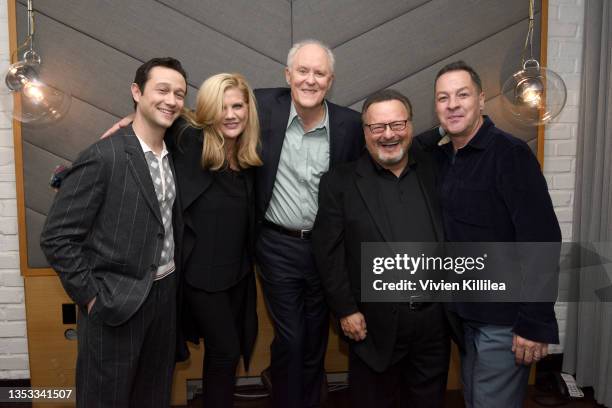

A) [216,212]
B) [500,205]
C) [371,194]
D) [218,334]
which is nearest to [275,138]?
[216,212]

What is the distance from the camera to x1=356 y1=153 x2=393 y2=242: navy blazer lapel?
6.57 ft

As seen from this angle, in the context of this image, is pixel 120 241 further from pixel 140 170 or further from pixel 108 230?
pixel 140 170

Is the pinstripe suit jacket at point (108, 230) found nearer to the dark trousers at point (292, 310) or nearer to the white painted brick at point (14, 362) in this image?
the dark trousers at point (292, 310)

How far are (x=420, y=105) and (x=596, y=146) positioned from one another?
0.98m

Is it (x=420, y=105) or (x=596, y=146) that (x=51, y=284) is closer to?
(x=420, y=105)

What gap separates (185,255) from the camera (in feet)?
6.91

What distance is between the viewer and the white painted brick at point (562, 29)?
117 inches

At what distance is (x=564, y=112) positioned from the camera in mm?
3039

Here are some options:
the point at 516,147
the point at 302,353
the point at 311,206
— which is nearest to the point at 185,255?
the point at 311,206

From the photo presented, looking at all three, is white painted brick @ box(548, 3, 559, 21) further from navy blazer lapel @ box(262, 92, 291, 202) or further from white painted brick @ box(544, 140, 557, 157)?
navy blazer lapel @ box(262, 92, 291, 202)

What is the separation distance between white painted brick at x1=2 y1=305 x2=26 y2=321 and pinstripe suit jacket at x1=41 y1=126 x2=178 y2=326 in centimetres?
141

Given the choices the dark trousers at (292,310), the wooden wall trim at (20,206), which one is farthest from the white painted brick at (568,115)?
the wooden wall trim at (20,206)

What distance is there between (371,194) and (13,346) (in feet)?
7.63

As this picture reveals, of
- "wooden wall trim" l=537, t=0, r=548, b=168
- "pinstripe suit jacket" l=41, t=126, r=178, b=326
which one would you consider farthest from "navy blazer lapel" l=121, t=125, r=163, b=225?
"wooden wall trim" l=537, t=0, r=548, b=168
